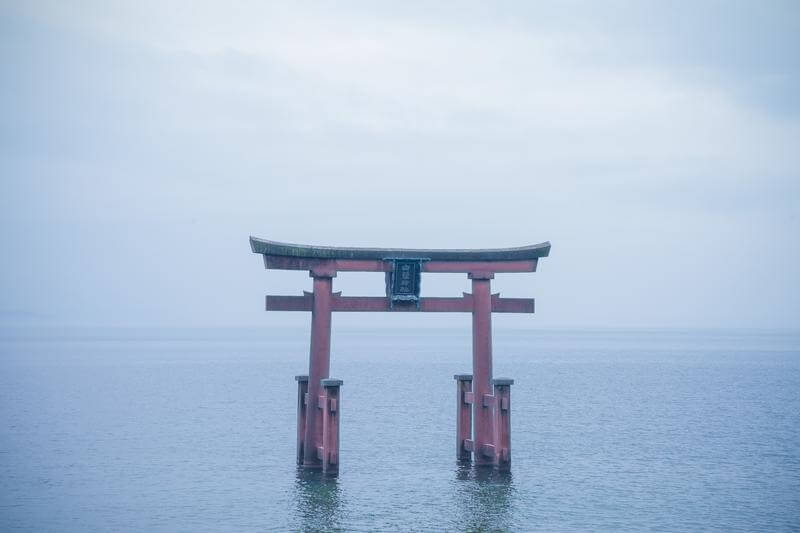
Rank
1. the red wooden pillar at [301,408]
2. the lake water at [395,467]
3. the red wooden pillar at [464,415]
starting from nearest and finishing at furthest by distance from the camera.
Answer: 1. the lake water at [395,467]
2. the red wooden pillar at [301,408]
3. the red wooden pillar at [464,415]

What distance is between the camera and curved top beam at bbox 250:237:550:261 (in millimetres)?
18109

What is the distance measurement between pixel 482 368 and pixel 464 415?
157cm

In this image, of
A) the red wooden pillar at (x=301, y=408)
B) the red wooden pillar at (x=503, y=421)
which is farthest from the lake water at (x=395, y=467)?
the red wooden pillar at (x=301, y=408)

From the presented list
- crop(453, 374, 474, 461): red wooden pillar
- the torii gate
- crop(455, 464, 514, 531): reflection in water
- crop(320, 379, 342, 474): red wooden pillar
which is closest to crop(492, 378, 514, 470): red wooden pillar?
the torii gate

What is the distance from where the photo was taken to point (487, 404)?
62.8ft

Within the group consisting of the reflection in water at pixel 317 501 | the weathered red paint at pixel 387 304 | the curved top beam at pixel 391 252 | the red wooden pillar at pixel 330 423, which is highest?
the curved top beam at pixel 391 252

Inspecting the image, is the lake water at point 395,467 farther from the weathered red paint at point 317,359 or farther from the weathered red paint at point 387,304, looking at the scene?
the weathered red paint at point 387,304

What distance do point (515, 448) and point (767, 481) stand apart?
713 centimetres

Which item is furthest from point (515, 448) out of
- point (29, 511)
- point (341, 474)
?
point (29, 511)

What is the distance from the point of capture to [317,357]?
18.5 meters

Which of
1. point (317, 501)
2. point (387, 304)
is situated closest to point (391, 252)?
point (387, 304)

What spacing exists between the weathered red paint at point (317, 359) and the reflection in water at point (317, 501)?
38cm

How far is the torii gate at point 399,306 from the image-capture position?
1838cm

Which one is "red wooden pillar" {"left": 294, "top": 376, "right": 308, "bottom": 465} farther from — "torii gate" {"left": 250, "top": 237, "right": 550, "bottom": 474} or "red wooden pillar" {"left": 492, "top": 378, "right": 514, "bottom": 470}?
"red wooden pillar" {"left": 492, "top": 378, "right": 514, "bottom": 470}
